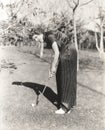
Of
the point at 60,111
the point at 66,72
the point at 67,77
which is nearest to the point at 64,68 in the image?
the point at 66,72

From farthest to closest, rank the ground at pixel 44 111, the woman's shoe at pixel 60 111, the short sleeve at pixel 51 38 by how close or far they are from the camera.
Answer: the woman's shoe at pixel 60 111 → the short sleeve at pixel 51 38 → the ground at pixel 44 111

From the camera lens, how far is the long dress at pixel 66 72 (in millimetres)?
6480

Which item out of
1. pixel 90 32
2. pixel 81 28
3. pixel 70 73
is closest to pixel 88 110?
pixel 70 73

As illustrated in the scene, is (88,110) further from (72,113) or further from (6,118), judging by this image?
(6,118)

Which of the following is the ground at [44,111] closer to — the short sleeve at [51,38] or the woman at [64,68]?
the woman at [64,68]

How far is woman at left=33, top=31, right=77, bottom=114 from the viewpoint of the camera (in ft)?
21.2

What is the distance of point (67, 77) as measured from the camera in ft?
21.9

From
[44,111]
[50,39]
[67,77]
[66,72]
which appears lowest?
[44,111]

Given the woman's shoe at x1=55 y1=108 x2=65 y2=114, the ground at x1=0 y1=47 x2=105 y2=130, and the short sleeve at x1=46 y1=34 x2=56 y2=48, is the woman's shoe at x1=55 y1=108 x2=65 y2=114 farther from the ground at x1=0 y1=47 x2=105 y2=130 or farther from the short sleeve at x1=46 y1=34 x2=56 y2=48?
the short sleeve at x1=46 y1=34 x2=56 y2=48

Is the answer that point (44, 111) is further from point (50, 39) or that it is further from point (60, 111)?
point (50, 39)

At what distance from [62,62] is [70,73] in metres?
0.32

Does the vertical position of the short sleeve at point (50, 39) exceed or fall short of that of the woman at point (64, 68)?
it exceeds it

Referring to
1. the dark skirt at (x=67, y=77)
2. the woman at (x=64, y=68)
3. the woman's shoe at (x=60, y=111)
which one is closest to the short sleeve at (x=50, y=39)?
the woman at (x=64, y=68)

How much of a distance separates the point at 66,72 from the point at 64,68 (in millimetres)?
103
